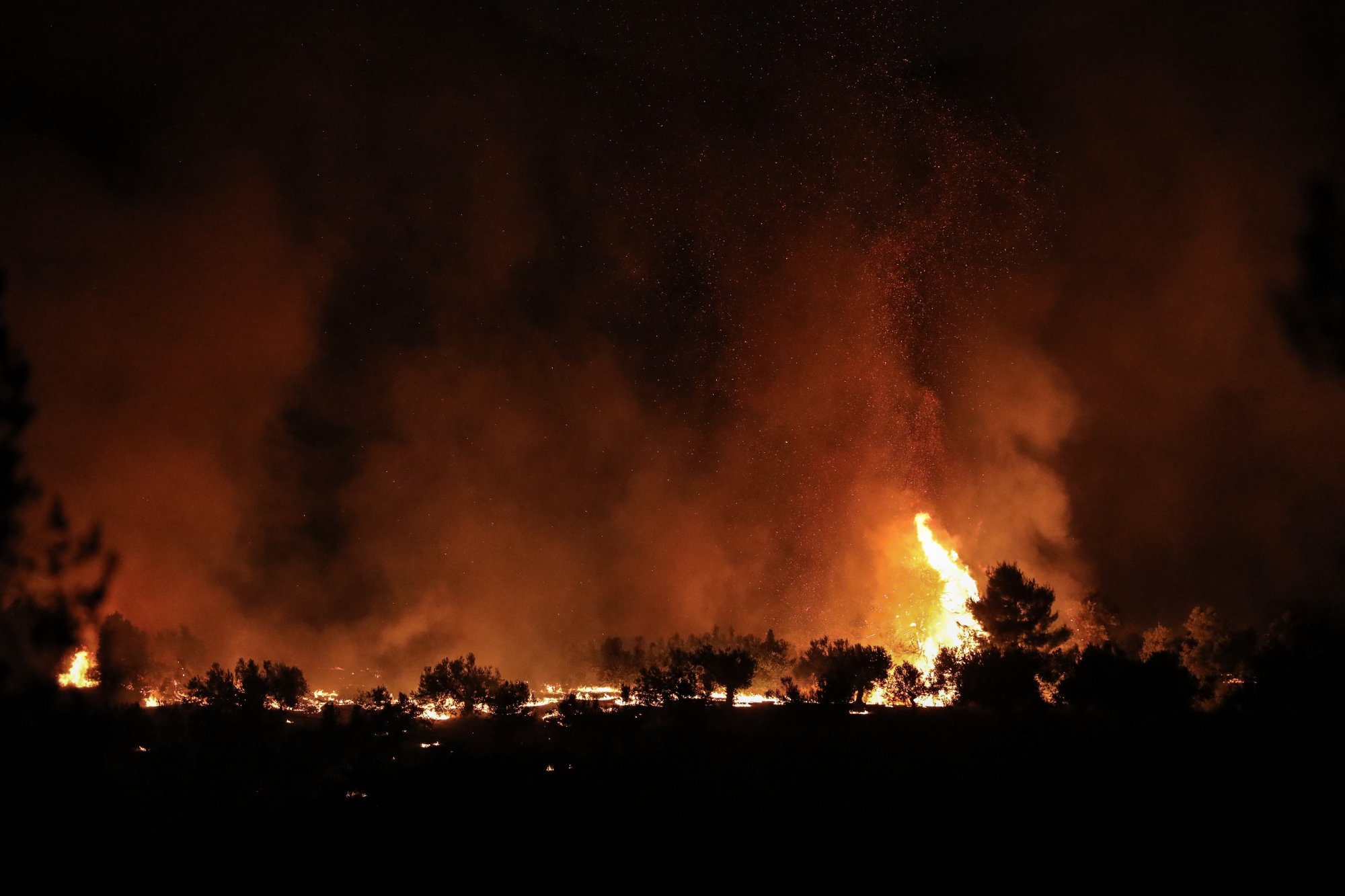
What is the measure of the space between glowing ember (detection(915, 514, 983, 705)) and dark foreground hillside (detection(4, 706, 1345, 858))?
32.5ft

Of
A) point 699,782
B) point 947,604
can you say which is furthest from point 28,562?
point 947,604

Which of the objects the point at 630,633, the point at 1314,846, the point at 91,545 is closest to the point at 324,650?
the point at 630,633

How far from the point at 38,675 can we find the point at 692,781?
7.80m

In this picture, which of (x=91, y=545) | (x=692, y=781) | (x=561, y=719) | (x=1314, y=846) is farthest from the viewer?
(x=561, y=719)

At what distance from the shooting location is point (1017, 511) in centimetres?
3797

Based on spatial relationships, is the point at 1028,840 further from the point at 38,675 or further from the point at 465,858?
the point at 38,675

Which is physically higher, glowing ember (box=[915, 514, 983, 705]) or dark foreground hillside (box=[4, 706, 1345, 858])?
glowing ember (box=[915, 514, 983, 705])

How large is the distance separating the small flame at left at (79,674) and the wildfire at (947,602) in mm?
19621

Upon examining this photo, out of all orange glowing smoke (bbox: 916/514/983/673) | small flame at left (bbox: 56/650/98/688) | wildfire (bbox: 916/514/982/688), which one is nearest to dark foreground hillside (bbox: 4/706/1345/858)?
small flame at left (bbox: 56/650/98/688)

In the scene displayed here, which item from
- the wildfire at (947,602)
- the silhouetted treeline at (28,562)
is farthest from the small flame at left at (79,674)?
the wildfire at (947,602)

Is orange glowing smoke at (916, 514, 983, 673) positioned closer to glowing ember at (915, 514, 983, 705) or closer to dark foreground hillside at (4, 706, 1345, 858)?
glowing ember at (915, 514, 983, 705)

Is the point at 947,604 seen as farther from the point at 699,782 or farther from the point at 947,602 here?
the point at 699,782

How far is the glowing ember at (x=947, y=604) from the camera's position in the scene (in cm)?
2602

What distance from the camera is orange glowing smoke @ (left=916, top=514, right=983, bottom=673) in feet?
85.4
